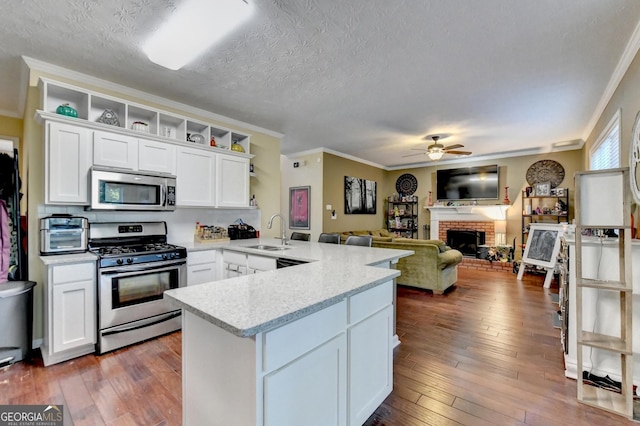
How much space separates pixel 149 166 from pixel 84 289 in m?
1.35

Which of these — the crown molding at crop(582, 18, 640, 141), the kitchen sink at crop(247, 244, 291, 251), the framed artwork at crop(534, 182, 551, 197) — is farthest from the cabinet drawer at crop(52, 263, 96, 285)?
the framed artwork at crop(534, 182, 551, 197)

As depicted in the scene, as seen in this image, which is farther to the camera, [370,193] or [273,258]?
[370,193]

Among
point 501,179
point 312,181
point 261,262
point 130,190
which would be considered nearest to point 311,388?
point 261,262

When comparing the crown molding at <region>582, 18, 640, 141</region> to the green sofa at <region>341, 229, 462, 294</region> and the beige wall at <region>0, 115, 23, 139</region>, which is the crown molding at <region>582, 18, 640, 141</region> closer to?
the green sofa at <region>341, 229, 462, 294</region>

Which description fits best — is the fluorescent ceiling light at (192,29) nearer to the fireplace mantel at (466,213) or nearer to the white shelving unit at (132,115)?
the white shelving unit at (132,115)

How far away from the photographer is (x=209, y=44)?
224 centimetres

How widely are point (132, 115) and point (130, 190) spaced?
3.27 feet

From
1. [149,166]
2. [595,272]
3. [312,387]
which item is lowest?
[312,387]

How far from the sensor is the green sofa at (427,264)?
4.18 meters

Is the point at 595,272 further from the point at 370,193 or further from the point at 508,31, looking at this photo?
the point at 370,193

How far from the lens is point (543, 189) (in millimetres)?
5781

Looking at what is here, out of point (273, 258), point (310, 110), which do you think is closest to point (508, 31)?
point (310, 110)

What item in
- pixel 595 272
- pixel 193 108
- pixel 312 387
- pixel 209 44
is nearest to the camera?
pixel 312 387

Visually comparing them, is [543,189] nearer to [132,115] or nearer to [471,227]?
[471,227]
